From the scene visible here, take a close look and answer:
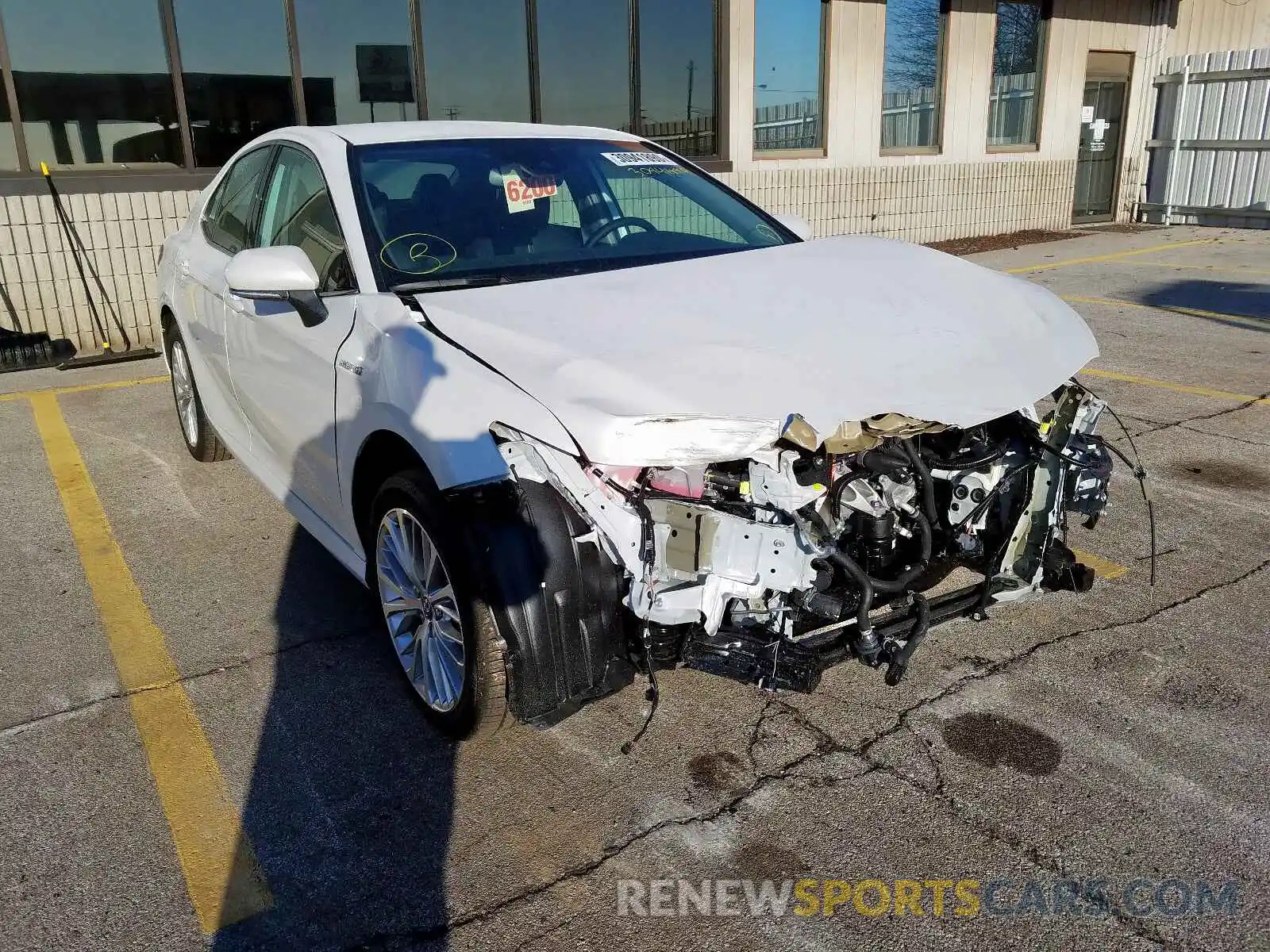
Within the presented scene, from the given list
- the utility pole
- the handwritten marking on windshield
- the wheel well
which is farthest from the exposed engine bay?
the utility pole

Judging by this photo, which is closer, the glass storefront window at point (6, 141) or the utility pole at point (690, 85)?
the glass storefront window at point (6, 141)

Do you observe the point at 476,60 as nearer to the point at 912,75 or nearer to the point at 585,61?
the point at 585,61

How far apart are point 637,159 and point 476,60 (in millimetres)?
6578

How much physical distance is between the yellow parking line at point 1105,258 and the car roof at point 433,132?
8453 millimetres

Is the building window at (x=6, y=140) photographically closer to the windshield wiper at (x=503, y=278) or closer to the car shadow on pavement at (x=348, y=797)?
the car shadow on pavement at (x=348, y=797)

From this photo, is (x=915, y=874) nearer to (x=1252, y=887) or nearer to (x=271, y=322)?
(x=1252, y=887)

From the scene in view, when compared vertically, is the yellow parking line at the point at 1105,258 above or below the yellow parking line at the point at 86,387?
above

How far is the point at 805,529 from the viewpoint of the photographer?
2686mm

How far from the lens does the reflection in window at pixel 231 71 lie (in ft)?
28.9

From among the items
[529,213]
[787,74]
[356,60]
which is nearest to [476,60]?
[356,60]

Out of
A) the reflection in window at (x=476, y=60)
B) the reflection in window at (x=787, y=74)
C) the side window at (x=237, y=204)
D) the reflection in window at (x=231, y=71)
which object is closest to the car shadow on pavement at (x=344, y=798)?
the side window at (x=237, y=204)

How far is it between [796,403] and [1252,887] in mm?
1582

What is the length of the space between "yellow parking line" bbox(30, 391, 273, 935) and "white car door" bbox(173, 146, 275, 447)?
0.79 meters

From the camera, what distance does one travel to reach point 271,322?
12.3ft
